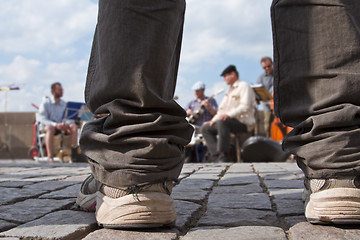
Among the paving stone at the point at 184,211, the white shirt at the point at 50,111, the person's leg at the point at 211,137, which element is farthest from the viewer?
the white shirt at the point at 50,111

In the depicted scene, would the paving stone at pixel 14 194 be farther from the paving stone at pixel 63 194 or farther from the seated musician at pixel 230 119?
the seated musician at pixel 230 119

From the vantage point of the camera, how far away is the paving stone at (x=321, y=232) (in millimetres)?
1092

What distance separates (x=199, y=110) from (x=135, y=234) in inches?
246

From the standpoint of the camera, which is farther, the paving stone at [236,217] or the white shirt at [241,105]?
the white shirt at [241,105]

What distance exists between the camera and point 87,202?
1437 millimetres

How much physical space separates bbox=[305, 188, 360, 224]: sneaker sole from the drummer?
607 cm

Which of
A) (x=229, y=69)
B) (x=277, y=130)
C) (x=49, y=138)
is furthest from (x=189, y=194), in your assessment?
(x=49, y=138)

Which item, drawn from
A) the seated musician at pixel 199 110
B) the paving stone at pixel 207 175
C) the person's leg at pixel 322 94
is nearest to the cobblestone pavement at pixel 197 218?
the person's leg at pixel 322 94

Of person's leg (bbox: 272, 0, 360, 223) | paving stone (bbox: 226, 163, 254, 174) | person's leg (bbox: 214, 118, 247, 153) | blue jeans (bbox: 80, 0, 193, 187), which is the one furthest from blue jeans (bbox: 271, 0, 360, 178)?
person's leg (bbox: 214, 118, 247, 153)

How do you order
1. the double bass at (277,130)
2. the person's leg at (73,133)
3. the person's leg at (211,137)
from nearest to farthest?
the person's leg at (211,137) < the double bass at (277,130) < the person's leg at (73,133)

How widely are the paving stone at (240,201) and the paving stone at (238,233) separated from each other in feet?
1.25

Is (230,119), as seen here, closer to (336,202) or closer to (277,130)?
(277,130)

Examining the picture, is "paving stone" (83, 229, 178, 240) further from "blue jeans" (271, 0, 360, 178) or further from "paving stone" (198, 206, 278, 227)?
"blue jeans" (271, 0, 360, 178)

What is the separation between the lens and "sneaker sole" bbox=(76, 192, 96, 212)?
4.66 feet
